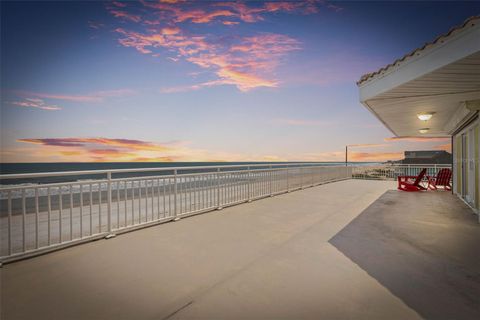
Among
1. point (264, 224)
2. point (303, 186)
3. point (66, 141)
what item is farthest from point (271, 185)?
point (66, 141)

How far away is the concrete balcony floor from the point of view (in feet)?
6.17

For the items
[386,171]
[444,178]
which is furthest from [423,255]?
[386,171]

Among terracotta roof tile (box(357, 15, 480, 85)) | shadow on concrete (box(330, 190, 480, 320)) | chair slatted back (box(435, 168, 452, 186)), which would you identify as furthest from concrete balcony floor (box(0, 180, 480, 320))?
chair slatted back (box(435, 168, 452, 186))

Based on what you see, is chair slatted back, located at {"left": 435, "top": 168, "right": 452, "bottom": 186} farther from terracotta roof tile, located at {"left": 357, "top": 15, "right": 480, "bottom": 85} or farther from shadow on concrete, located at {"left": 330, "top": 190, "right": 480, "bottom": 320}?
terracotta roof tile, located at {"left": 357, "top": 15, "right": 480, "bottom": 85}

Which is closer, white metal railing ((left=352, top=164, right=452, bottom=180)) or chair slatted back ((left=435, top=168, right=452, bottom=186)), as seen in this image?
chair slatted back ((left=435, top=168, right=452, bottom=186))

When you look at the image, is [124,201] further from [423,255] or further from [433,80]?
[433,80]

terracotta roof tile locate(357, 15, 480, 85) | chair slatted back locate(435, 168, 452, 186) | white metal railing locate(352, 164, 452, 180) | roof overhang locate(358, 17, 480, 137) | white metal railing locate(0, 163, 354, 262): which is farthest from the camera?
white metal railing locate(352, 164, 452, 180)

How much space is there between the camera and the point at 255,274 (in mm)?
2475

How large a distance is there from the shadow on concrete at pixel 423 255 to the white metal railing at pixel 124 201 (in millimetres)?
2383

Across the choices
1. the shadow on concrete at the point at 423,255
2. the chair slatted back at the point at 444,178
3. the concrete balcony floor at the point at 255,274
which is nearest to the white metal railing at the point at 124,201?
the concrete balcony floor at the point at 255,274

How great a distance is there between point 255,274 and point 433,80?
3765mm

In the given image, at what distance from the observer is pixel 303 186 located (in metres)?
10.2

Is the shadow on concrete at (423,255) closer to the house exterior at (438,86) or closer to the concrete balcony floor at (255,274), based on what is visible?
the concrete balcony floor at (255,274)

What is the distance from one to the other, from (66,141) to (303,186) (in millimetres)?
31493
